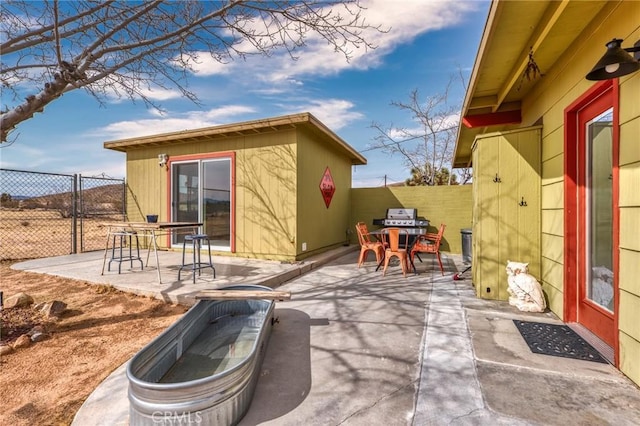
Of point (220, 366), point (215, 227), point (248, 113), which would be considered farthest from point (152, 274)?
point (248, 113)

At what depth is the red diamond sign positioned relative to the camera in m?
6.85

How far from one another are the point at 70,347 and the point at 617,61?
14.1 ft

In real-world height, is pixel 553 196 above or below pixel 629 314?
above

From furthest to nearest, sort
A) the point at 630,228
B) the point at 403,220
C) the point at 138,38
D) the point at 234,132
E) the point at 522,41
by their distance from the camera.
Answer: the point at 403,220, the point at 234,132, the point at 138,38, the point at 522,41, the point at 630,228

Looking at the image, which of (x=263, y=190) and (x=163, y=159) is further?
(x=163, y=159)

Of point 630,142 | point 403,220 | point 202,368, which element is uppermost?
point 630,142

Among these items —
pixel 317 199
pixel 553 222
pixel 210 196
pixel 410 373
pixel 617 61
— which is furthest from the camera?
pixel 317 199

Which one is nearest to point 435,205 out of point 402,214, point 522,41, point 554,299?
point 402,214

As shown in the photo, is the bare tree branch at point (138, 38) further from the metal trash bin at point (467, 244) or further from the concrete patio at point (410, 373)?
the metal trash bin at point (467, 244)

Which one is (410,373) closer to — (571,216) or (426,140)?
(571,216)

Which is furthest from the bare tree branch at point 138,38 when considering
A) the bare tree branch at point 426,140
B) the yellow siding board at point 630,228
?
the bare tree branch at point 426,140

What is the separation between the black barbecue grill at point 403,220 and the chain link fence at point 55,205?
19.2 feet

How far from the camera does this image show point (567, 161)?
2791 millimetres

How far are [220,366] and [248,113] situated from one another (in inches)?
218
